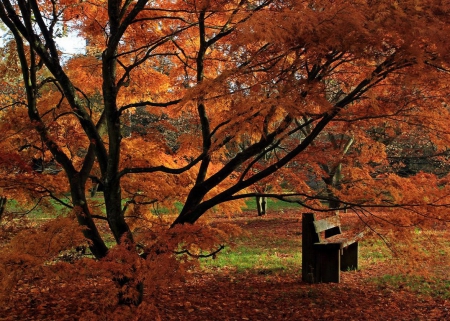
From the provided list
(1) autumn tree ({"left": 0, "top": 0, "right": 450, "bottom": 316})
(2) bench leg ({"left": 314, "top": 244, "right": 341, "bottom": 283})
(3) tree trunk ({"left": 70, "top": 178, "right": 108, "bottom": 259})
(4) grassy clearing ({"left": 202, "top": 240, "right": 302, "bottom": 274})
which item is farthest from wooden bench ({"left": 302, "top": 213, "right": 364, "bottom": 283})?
(3) tree trunk ({"left": 70, "top": 178, "right": 108, "bottom": 259})

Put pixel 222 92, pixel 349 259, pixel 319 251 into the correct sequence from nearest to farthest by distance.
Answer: pixel 222 92 < pixel 319 251 < pixel 349 259

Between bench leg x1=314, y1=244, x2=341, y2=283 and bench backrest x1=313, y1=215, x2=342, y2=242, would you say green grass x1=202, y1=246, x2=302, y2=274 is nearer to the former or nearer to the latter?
bench backrest x1=313, y1=215, x2=342, y2=242

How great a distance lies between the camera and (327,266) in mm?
6656

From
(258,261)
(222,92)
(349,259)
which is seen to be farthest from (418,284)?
(222,92)

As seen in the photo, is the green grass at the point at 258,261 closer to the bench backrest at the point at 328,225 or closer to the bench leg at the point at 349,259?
the bench leg at the point at 349,259

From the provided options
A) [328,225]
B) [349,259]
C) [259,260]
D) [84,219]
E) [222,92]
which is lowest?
[259,260]

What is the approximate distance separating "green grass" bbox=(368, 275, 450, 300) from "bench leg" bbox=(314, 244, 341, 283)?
2.79 ft

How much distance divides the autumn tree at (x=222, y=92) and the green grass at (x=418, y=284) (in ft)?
6.21

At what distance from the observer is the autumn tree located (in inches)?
121

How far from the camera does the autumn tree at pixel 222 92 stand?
10.1ft

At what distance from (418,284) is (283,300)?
101 inches

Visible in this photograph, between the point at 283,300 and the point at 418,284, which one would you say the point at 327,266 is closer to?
the point at 283,300

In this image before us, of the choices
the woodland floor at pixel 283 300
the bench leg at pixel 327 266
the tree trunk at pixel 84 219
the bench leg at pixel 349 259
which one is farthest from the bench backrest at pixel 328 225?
the tree trunk at pixel 84 219

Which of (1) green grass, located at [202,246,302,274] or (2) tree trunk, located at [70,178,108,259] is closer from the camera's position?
(2) tree trunk, located at [70,178,108,259]
